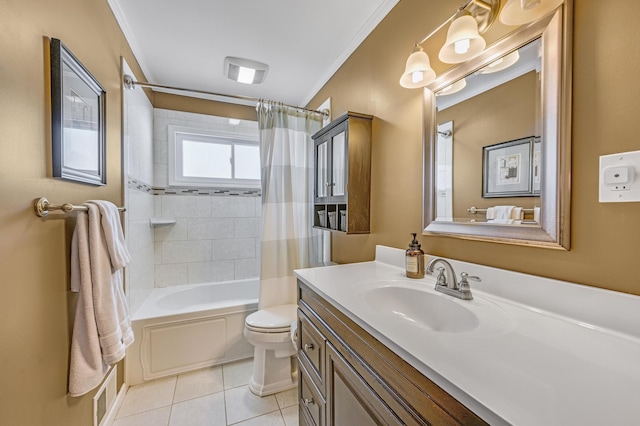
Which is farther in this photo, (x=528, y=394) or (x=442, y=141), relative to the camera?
(x=442, y=141)

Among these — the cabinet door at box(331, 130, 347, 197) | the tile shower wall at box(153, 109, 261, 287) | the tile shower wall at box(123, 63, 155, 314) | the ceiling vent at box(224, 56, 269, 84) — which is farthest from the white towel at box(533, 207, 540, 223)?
the tile shower wall at box(153, 109, 261, 287)

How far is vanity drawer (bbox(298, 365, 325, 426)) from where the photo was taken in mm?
1084

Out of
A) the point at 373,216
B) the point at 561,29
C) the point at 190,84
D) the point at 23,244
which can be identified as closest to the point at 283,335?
the point at 373,216

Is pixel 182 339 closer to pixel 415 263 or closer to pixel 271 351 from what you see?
pixel 271 351

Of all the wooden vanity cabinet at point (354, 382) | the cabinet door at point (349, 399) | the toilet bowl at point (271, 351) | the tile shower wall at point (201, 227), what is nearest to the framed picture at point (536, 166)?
the wooden vanity cabinet at point (354, 382)

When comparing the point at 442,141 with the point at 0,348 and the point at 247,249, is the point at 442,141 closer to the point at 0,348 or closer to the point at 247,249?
the point at 0,348

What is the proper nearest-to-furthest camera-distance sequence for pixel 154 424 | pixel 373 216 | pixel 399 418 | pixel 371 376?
pixel 399 418 → pixel 371 376 → pixel 154 424 → pixel 373 216

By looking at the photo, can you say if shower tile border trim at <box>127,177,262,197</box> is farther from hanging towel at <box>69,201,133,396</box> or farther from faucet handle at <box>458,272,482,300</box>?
faucet handle at <box>458,272,482,300</box>

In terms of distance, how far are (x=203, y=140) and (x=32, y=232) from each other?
213 centimetres

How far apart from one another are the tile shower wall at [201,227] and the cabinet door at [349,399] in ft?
6.95

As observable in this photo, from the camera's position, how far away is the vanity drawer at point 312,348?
3.50 ft

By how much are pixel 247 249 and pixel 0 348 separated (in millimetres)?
2181

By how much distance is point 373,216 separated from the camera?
169cm

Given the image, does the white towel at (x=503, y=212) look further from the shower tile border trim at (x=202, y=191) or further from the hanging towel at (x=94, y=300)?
the shower tile border trim at (x=202, y=191)
